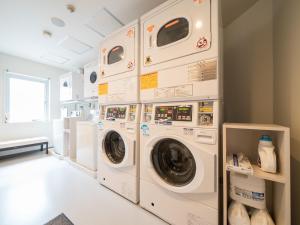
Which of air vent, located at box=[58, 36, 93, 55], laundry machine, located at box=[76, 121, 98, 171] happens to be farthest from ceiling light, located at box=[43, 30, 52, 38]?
laundry machine, located at box=[76, 121, 98, 171]

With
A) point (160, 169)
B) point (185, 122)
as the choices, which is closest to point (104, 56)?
point (185, 122)

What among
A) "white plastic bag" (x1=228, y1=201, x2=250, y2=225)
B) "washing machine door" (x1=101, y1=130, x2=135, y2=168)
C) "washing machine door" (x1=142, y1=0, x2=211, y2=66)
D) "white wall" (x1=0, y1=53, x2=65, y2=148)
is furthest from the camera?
"white wall" (x1=0, y1=53, x2=65, y2=148)

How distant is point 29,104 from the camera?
11.6 feet

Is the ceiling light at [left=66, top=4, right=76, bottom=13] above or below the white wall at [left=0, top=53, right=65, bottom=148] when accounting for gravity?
above

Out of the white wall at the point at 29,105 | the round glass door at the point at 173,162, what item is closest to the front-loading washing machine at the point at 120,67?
the round glass door at the point at 173,162

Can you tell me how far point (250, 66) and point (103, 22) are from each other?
202 centimetres

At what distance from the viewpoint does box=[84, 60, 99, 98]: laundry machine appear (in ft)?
8.11

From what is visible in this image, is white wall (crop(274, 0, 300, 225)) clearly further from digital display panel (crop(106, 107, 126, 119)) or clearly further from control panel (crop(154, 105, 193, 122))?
digital display panel (crop(106, 107, 126, 119))

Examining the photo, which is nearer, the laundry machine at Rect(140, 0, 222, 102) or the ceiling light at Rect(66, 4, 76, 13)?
the laundry machine at Rect(140, 0, 222, 102)

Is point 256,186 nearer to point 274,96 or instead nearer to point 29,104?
point 274,96

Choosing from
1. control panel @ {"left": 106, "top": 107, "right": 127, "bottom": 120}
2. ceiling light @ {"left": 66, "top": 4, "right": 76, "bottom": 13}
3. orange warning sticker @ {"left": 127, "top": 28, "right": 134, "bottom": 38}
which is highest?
ceiling light @ {"left": 66, "top": 4, "right": 76, "bottom": 13}

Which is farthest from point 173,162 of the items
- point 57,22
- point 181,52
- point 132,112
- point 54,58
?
point 54,58

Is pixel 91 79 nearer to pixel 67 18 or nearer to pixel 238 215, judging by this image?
pixel 67 18

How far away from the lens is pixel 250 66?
1.54 m
